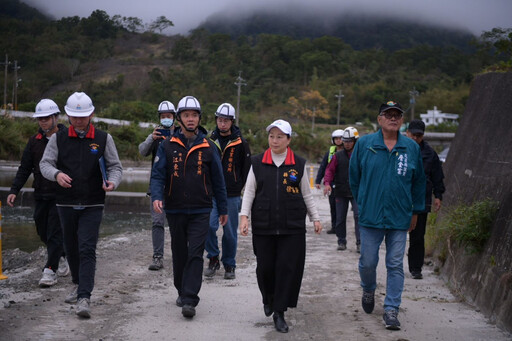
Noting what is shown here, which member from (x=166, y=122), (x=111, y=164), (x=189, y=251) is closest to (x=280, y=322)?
(x=189, y=251)

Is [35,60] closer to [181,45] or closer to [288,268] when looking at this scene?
[181,45]

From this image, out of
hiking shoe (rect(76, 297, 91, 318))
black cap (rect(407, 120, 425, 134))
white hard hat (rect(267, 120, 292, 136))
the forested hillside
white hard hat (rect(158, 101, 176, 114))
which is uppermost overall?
the forested hillside

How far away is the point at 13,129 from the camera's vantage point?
1559 inches

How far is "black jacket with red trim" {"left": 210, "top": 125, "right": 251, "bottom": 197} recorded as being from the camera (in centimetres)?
923

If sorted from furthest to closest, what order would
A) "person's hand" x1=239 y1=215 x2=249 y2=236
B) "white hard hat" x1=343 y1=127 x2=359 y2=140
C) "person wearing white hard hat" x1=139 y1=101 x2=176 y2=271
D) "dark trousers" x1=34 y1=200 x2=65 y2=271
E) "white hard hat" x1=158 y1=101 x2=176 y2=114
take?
"white hard hat" x1=343 y1=127 x2=359 y2=140 < "white hard hat" x1=158 y1=101 x2=176 y2=114 < "person wearing white hard hat" x1=139 y1=101 x2=176 y2=271 < "dark trousers" x1=34 y1=200 x2=65 y2=271 < "person's hand" x1=239 y1=215 x2=249 y2=236

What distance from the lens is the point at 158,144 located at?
9453mm

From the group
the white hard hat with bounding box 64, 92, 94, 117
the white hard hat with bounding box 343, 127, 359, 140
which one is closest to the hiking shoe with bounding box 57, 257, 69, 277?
the white hard hat with bounding box 64, 92, 94, 117

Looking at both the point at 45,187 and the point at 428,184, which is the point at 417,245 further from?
the point at 45,187

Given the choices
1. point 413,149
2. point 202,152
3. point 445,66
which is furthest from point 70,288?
point 445,66

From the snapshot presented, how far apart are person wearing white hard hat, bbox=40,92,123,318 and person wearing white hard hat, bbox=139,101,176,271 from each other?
6.84 feet

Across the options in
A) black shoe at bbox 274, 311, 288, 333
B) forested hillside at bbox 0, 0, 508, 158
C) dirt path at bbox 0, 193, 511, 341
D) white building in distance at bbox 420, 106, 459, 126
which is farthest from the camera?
white building in distance at bbox 420, 106, 459, 126

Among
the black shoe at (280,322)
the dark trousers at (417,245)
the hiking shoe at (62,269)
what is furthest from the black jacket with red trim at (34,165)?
the dark trousers at (417,245)

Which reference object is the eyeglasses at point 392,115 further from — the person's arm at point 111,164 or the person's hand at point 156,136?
the person's hand at point 156,136

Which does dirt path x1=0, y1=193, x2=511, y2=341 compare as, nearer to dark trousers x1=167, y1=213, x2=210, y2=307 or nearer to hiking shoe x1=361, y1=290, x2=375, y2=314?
hiking shoe x1=361, y1=290, x2=375, y2=314
